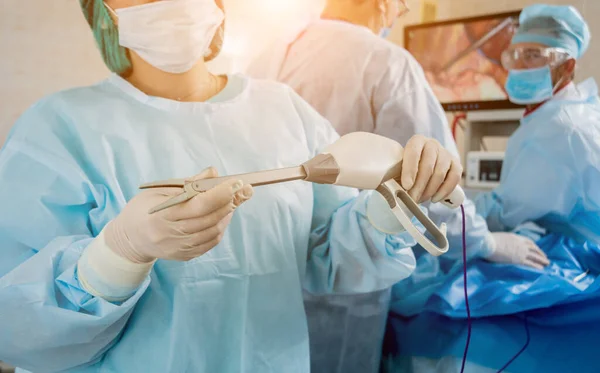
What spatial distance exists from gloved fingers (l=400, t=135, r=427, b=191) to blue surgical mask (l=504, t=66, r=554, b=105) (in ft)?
2.52

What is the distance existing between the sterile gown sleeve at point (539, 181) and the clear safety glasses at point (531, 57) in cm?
18

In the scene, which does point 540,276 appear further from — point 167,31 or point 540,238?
point 167,31

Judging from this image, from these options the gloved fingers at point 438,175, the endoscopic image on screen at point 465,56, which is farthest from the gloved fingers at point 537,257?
the endoscopic image on screen at point 465,56

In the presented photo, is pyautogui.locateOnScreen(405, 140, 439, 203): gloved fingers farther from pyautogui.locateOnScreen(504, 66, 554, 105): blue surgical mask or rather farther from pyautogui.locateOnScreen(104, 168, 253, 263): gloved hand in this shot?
pyautogui.locateOnScreen(504, 66, 554, 105): blue surgical mask

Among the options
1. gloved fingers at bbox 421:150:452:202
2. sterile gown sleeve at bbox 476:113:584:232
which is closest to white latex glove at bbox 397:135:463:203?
gloved fingers at bbox 421:150:452:202

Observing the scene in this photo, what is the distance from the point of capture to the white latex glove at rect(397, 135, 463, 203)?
0.64 meters

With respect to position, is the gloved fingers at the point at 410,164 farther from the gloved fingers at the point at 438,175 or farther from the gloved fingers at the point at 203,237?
the gloved fingers at the point at 203,237

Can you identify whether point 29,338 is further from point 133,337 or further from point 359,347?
point 359,347

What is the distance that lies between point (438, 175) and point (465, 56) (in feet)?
3.44

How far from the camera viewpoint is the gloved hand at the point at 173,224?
0.51 meters

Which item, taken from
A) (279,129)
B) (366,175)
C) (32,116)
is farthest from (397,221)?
(32,116)

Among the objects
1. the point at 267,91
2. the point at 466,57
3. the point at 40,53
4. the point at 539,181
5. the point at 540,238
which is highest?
the point at 40,53

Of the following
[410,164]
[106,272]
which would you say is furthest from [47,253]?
[410,164]

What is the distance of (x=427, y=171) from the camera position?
25.2 inches
